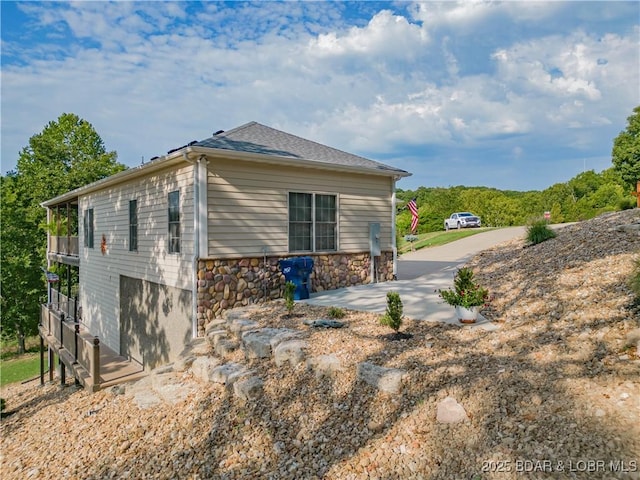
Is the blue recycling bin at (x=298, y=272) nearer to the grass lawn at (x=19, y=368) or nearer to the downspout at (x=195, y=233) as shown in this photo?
the downspout at (x=195, y=233)

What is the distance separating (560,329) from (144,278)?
8941 mm

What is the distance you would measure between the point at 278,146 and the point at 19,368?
1961cm

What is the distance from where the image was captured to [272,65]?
11500 millimetres

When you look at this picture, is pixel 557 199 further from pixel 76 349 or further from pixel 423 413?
pixel 76 349

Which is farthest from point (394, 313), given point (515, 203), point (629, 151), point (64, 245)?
point (515, 203)

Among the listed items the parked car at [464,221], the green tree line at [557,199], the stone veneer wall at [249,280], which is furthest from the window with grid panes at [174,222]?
the parked car at [464,221]

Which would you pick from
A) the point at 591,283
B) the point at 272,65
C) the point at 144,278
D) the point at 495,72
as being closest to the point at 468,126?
the point at 495,72

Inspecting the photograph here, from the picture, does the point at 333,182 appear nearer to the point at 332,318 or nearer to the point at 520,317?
the point at 332,318

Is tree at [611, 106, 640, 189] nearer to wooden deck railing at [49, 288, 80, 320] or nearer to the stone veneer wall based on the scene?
the stone veneer wall

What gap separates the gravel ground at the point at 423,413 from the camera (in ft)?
9.03

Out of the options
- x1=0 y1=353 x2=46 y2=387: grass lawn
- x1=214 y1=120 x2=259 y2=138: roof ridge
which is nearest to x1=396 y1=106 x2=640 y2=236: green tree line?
x1=214 y1=120 x2=259 y2=138: roof ridge

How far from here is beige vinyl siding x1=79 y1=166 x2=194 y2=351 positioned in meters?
7.94

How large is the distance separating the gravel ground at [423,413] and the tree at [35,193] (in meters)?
20.4

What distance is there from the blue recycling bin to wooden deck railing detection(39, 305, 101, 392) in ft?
12.4
